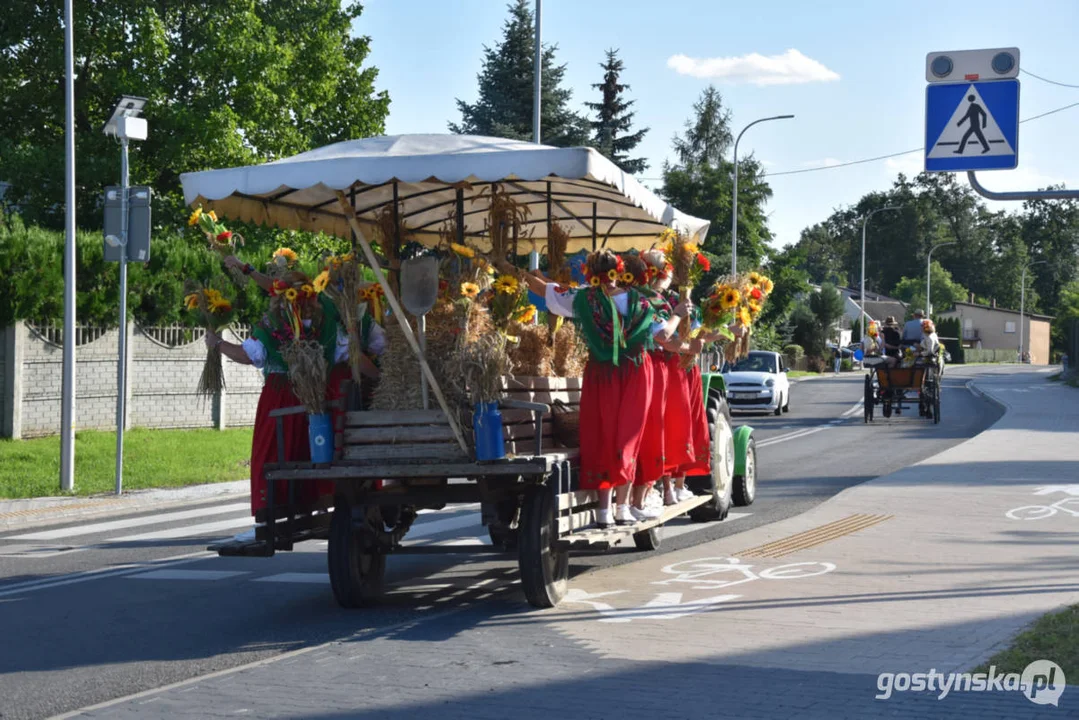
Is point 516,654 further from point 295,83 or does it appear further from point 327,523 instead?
point 295,83

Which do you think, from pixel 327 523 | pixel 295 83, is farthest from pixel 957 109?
pixel 295 83

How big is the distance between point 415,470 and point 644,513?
1.93m

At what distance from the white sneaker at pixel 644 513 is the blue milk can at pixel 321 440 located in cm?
214

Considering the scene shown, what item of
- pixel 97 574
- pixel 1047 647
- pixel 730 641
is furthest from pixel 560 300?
pixel 97 574

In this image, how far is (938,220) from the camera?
132 meters

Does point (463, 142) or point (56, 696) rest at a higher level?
point (463, 142)

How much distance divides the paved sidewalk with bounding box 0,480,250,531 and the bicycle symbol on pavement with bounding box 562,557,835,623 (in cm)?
745

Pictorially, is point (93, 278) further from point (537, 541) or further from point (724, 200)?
point (724, 200)

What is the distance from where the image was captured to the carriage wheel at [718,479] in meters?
11.6

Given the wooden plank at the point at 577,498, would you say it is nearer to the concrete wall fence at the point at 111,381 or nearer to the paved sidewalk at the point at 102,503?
the paved sidewalk at the point at 102,503

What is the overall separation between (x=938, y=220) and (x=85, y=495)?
125108mm

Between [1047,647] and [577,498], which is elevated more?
[577,498]

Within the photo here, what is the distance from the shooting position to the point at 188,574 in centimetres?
1023

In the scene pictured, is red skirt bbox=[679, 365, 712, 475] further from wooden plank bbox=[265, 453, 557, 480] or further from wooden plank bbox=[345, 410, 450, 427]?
wooden plank bbox=[345, 410, 450, 427]
